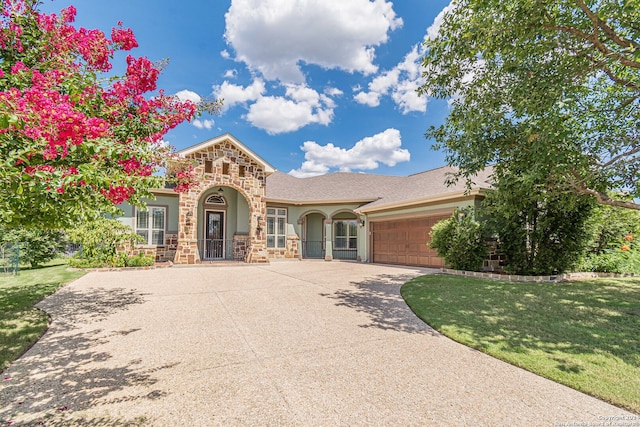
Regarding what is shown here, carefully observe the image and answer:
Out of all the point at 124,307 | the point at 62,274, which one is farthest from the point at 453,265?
the point at 62,274

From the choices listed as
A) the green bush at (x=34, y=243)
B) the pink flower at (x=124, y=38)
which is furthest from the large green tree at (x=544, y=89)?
the green bush at (x=34, y=243)

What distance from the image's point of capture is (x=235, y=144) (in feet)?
49.6

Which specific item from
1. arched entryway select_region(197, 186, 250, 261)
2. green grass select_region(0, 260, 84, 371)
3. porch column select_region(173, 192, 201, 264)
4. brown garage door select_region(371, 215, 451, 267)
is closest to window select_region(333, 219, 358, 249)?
brown garage door select_region(371, 215, 451, 267)

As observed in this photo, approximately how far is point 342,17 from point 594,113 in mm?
8482

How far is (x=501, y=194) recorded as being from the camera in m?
7.51

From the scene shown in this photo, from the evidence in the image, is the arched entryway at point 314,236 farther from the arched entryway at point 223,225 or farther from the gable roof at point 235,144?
the gable roof at point 235,144

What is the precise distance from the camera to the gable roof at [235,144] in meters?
14.0

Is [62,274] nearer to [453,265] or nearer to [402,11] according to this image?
[453,265]

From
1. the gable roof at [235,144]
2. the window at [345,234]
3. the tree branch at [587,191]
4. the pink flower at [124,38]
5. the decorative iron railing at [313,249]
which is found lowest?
the decorative iron railing at [313,249]

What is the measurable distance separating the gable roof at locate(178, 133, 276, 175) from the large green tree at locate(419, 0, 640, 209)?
9604mm

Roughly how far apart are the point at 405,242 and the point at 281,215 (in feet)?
24.7

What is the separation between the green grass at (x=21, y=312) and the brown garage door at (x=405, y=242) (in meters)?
11.3

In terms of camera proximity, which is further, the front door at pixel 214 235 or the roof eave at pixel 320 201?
the roof eave at pixel 320 201

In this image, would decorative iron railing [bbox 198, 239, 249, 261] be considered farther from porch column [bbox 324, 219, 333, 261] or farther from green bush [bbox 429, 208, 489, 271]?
green bush [bbox 429, 208, 489, 271]
